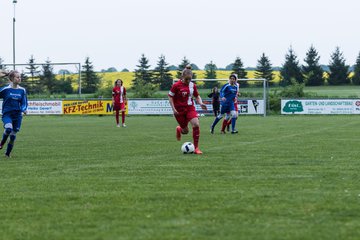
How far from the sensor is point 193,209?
23.4ft

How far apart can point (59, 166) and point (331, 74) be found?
3116 inches

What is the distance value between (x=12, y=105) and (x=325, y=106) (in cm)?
3437

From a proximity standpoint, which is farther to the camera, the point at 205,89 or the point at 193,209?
the point at 205,89

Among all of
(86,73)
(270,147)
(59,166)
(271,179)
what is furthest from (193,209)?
(86,73)

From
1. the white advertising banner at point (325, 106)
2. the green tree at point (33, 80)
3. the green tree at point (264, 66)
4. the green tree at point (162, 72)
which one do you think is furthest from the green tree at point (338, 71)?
the green tree at point (33, 80)

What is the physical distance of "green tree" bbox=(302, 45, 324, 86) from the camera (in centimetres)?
8519

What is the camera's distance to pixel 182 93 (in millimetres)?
14969

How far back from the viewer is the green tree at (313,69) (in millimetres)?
85194

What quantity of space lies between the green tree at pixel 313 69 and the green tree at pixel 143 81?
19944 millimetres

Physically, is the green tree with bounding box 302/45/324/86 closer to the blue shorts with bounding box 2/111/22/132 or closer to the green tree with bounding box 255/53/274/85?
the green tree with bounding box 255/53/274/85

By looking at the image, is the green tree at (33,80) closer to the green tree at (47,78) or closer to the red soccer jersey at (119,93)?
the green tree at (47,78)

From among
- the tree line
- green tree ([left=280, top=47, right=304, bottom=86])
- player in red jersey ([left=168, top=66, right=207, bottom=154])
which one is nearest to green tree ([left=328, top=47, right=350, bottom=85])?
the tree line

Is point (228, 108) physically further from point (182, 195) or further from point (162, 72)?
point (162, 72)

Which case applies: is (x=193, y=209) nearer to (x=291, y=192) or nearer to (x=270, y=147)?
(x=291, y=192)
